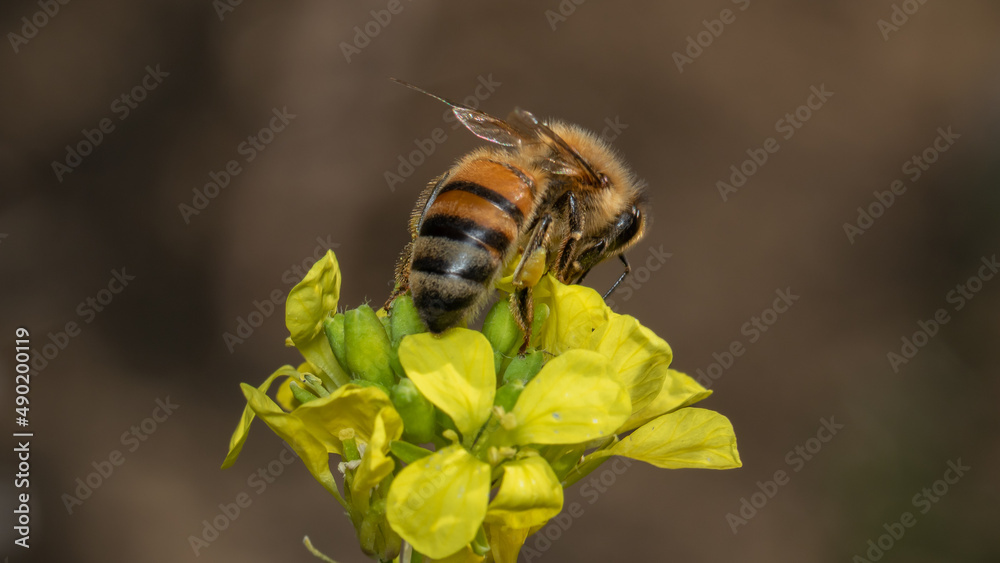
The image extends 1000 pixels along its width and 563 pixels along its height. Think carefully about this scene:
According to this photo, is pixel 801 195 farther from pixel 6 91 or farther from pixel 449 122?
pixel 6 91

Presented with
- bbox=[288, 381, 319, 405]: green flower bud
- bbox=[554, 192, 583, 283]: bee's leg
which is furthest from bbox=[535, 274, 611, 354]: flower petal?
bbox=[288, 381, 319, 405]: green flower bud

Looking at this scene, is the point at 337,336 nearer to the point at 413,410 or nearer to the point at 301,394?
the point at 301,394

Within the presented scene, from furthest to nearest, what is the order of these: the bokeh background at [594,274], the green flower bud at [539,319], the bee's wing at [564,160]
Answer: the bokeh background at [594,274] < the bee's wing at [564,160] < the green flower bud at [539,319]

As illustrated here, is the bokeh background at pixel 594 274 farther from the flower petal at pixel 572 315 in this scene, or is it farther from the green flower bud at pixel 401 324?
the flower petal at pixel 572 315

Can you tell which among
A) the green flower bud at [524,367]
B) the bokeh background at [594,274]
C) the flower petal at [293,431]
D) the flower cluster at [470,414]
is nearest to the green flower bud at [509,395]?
the flower cluster at [470,414]

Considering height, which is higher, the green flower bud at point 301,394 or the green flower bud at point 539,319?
the green flower bud at point 539,319

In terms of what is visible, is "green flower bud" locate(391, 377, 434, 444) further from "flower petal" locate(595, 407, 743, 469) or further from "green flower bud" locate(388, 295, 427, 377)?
"flower petal" locate(595, 407, 743, 469)

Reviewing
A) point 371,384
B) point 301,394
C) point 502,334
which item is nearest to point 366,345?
point 371,384
